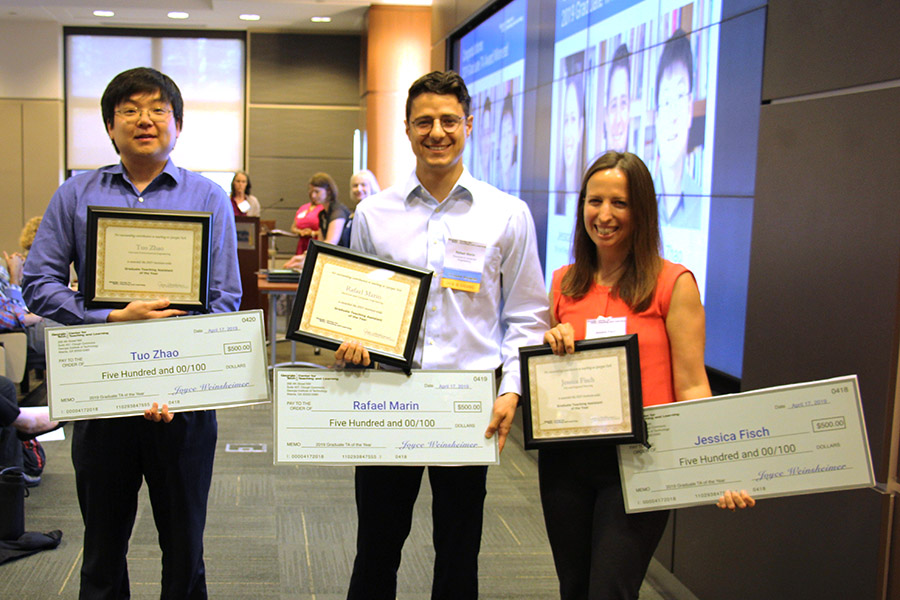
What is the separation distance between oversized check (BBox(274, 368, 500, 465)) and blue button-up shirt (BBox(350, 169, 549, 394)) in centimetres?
9

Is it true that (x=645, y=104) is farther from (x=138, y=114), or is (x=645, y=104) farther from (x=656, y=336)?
(x=138, y=114)

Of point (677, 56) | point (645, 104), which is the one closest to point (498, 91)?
point (645, 104)

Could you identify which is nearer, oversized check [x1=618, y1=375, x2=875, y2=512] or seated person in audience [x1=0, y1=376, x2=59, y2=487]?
oversized check [x1=618, y1=375, x2=875, y2=512]

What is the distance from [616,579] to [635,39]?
259 centimetres

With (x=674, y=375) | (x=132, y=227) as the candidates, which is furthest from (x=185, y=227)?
(x=674, y=375)

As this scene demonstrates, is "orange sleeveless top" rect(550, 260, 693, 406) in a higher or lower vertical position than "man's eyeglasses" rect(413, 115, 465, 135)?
lower

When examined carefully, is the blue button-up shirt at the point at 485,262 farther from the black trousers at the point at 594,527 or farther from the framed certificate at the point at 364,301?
the black trousers at the point at 594,527

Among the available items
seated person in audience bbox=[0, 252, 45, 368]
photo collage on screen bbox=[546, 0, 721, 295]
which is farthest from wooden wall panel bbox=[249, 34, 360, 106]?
photo collage on screen bbox=[546, 0, 721, 295]

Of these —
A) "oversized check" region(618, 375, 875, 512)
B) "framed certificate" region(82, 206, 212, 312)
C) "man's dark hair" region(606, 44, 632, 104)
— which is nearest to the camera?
"oversized check" region(618, 375, 875, 512)

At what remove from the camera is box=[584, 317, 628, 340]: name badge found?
179 cm

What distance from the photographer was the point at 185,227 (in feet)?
6.23

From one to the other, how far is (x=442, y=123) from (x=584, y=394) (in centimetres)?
68

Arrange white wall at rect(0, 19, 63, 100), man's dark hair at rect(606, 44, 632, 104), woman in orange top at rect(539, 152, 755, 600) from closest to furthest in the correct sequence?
woman in orange top at rect(539, 152, 755, 600) < man's dark hair at rect(606, 44, 632, 104) < white wall at rect(0, 19, 63, 100)

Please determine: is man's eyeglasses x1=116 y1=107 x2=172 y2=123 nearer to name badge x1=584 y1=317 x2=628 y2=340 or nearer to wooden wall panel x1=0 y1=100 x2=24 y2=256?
name badge x1=584 y1=317 x2=628 y2=340
